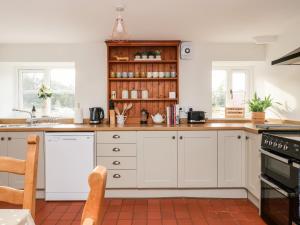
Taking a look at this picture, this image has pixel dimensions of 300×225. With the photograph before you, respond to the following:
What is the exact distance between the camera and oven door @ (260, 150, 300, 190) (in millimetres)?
2291

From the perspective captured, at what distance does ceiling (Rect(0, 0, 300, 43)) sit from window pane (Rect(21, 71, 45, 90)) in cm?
60

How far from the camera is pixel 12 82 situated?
4.56 metres

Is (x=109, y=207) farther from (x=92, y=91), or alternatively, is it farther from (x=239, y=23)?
(x=239, y=23)

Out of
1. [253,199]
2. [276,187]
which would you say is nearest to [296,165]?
[276,187]

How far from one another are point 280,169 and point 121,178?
1833mm

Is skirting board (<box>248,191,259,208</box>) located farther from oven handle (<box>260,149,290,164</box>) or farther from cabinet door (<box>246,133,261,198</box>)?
oven handle (<box>260,149,290,164</box>)

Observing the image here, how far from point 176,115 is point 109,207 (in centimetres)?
151

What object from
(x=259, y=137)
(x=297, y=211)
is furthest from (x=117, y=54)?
(x=297, y=211)

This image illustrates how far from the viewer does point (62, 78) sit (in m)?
4.66

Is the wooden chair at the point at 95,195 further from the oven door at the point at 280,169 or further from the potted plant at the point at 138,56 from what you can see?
the potted plant at the point at 138,56

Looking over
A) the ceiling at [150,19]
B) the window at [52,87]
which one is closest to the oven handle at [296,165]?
the ceiling at [150,19]

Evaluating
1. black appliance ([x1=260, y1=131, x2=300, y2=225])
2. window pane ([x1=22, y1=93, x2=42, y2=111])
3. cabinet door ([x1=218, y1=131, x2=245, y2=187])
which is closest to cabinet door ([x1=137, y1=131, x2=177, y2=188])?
cabinet door ([x1=218, y1=131, x2=245, y2=187])

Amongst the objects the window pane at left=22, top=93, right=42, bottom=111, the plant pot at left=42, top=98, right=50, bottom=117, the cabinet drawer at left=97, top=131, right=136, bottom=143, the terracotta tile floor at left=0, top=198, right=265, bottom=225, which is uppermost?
the window pane at left=22, top=93, right=42, bottom=111

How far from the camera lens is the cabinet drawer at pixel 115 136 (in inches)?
143
